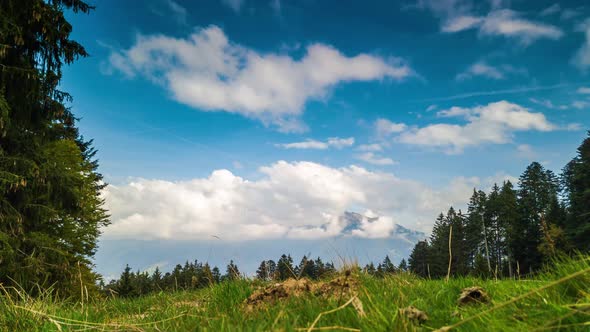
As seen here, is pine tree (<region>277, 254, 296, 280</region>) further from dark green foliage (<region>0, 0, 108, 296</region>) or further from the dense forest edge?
dark green foliage (<region>0, 0, 108, 296</region>)

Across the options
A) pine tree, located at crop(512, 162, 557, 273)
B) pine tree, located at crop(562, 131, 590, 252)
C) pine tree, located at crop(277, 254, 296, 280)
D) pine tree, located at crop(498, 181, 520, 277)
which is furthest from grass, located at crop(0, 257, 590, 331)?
pine tree, located at crop(498, 181, 520, 277)

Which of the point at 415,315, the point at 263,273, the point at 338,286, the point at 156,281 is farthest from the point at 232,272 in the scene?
the point at 156,281

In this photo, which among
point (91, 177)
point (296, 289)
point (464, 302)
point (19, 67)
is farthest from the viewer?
point (91, 177)

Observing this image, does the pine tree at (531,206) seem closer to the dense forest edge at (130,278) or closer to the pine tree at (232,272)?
the dense forest edge at (130,278)

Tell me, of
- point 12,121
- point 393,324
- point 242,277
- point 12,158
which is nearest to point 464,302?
point 393,324

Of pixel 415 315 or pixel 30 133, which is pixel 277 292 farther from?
pixel 30 133

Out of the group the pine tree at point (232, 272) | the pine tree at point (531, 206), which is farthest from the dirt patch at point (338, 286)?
the pine tree at point (531, 206)

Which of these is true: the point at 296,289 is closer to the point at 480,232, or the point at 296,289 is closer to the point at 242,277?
the point at 242,277

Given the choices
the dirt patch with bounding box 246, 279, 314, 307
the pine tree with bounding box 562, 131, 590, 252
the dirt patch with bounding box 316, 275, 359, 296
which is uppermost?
the pine tree with bounding box 562, 131, 590, 252

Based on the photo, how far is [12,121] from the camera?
38.9ft

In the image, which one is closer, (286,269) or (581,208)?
(286,269)

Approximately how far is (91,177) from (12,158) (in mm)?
17239

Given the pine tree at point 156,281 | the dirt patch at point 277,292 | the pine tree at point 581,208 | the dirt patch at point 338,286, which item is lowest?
the pine tree at point 156,281

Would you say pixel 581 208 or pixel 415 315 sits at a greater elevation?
pixel 581 208
